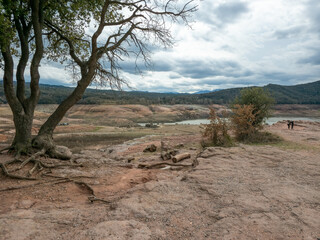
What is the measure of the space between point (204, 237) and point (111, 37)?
784 centimetres

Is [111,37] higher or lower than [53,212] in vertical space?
higher

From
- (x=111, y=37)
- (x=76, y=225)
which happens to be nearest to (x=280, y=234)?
(x=76, y=225)

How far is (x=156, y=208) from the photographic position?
14.2 feet

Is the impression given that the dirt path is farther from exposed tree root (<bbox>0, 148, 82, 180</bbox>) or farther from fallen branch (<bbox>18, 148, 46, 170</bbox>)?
fallen branch (<bbox>18, 148, 46, 170</bbox>)

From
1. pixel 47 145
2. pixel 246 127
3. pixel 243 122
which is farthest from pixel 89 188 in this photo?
pixel 246 127

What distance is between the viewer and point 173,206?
4.42 m

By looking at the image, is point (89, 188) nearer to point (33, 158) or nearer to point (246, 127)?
point (33, 158)

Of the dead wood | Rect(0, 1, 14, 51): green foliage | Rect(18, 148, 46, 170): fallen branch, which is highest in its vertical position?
Rect(0, 1, 14, 51): green foliage

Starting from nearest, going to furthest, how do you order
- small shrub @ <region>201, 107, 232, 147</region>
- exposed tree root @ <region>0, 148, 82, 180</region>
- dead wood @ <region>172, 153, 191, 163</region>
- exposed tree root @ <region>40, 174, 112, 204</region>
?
exposed tree root @ <region>40, 174, 112, 204</region> → exposed tree root @ <region>0, 148, 82, 180</region> → dead wood @ <region>172, 153, 191, 163</region> → small shrub @ <region>201, 107, 232, 147</region>

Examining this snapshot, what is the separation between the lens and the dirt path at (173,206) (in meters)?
3.46

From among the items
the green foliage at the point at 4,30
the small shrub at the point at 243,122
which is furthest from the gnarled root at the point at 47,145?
the small shrub at the point at 243,122

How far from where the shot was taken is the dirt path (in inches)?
136

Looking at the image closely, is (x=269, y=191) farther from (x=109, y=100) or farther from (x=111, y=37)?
(x=109, y=100)

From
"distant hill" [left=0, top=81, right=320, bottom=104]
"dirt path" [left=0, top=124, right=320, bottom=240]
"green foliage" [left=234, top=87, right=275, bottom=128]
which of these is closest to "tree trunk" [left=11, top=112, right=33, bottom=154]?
"dirt path" [left=0, top=124, right=320, bottom=240]
